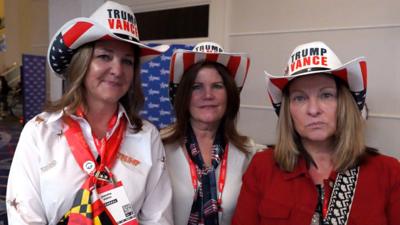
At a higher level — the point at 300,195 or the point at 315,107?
the point at 315,107

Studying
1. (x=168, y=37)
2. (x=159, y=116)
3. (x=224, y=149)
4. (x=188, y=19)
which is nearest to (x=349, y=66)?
(x=224, y=149)

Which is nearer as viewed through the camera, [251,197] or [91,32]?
[91,32]

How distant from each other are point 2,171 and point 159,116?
87.7 inches

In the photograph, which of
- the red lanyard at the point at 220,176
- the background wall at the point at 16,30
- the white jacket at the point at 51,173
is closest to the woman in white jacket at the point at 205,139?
the red lanyard at the point at 220,176

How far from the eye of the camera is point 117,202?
1.33 m

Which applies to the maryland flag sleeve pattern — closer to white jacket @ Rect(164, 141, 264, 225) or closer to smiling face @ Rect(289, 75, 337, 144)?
white jacket @ Rect(164, 141, 264, 225)

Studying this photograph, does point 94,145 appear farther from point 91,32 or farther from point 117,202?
point 91,32

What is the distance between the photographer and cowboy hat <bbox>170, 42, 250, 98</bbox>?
1.88m

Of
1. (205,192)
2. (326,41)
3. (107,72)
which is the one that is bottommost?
(205,192)

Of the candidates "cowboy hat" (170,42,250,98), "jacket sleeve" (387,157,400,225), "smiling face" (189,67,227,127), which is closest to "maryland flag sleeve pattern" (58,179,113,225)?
"smiling face" (189,67,227,127)

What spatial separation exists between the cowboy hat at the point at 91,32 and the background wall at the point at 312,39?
284cm

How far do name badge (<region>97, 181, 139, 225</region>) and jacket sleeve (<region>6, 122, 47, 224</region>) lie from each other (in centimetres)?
23

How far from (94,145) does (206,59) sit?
2.65ft

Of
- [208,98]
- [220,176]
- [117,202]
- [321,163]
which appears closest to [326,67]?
[321,163]
